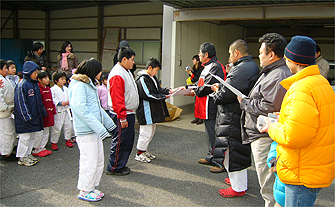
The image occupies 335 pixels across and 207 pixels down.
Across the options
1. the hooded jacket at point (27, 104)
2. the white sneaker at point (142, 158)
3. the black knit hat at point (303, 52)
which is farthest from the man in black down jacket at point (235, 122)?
the hooded jacket at point (27, 104)

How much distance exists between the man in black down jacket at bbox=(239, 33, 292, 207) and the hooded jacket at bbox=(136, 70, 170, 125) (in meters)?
1.98

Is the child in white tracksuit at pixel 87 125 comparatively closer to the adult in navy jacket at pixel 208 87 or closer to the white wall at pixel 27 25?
the adult in navy jacket at pixel 208 87

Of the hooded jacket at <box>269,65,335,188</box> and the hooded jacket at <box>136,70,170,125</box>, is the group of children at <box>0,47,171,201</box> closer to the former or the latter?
the hooded jacket at <box>136,70,170,125</box>

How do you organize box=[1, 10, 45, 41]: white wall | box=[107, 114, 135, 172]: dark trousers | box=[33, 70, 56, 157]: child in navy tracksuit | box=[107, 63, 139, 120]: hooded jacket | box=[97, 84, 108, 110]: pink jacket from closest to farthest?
box=[107, 63, 139, 120]: hooded jacket, box=[107, 114, 135, 172]: dark trousers, box=[33, 70, 56, 157]: child in navy tracksuit, box=[97, 84, 108, 110]: pink jacket, box=[1, 10, 45, 41]: white wall

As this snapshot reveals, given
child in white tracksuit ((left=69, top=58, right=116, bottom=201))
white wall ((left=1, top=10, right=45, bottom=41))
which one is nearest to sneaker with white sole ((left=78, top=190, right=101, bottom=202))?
child in white tracksuit ((left=69, top=58, right=116, bottom=201))

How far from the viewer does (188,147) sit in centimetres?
580

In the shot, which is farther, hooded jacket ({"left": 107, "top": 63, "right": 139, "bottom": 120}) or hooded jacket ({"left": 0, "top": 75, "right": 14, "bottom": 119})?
hooded jacket ({"left": 0, "top": 75, "right": 14, "bottom": 119})

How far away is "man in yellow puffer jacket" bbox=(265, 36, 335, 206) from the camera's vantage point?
200 centimetres

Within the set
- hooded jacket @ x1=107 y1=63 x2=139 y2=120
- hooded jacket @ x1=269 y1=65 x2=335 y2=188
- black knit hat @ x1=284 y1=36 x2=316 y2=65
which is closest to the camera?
hooded jacket @ x1=269 y1=65 x2=335 y2=188

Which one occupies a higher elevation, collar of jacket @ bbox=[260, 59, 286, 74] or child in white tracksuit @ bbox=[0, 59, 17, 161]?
collar of jacket @ bbox=[260, 59, 286, 74]

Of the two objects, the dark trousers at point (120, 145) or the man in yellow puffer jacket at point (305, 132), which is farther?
the dark trousers at point (120, 145)

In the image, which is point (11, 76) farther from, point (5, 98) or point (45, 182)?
point (45, 182)

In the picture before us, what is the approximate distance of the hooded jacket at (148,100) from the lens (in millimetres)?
4652

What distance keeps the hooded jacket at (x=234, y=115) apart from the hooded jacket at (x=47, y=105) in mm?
2982
